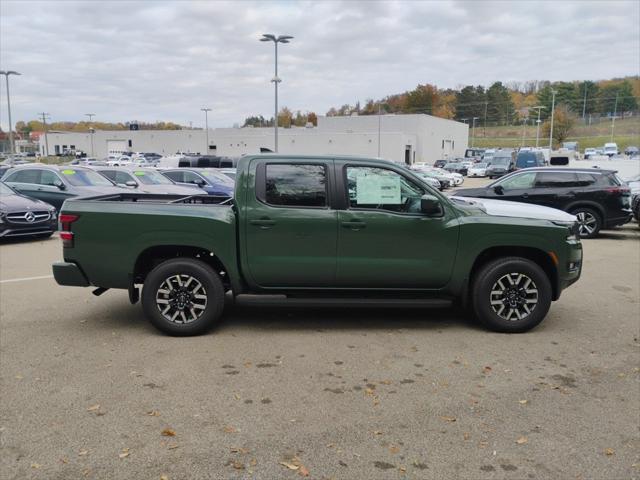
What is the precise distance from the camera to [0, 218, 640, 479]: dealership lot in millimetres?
3456

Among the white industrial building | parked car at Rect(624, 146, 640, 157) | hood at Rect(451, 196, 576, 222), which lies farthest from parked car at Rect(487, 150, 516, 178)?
hood at Rect(451, 196, 576, 222)

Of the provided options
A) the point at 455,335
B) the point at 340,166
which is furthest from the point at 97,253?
the point at 455,335

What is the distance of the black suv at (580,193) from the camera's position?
1391 centimetres

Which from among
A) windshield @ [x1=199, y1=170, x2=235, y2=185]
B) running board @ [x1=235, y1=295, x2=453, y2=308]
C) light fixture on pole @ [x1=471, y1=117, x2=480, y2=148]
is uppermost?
light fixture on pole @ [x1=471, y1=117, x2=480, y2=148]

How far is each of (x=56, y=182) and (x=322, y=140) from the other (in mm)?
58873

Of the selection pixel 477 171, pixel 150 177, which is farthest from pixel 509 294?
pixel 477 171

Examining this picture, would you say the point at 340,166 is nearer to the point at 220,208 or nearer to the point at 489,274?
the point at 220,208

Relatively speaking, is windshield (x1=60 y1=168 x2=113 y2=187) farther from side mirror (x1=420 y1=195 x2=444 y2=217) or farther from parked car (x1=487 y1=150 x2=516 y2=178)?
parked car (x1=487 y1=150 x2=516 y2=178)

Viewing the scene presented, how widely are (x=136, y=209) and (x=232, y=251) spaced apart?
1.08m

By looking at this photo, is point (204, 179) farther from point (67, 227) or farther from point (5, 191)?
point (67, 227)

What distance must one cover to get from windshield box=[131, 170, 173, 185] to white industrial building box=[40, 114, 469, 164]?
139 feet

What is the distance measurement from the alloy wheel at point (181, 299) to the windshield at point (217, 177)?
13.5 m

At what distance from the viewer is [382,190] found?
5.86 meters

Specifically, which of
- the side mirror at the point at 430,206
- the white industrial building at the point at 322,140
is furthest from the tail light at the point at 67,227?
the white industrial building at the point at 322,140
